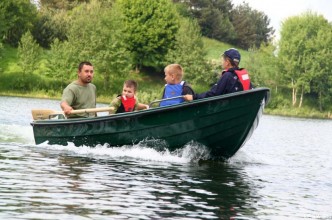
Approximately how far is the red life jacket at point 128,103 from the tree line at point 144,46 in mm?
48313

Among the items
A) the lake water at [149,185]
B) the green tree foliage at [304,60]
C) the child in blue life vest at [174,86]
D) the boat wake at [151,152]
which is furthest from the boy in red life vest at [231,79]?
the green tree foliage at [304,60]

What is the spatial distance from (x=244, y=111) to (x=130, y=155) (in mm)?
2643

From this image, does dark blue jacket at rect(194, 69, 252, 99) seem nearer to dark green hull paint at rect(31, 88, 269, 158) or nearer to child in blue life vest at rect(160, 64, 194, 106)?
dark green hull paint at rect(31, 88, 269, 158)

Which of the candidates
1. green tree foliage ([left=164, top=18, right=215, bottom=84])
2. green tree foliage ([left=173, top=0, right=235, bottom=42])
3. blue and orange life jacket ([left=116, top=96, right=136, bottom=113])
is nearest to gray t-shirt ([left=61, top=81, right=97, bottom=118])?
blue and orange life jacket ([left=116, top=96, right=136, bottom=113])

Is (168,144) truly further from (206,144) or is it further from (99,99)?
(99,99)

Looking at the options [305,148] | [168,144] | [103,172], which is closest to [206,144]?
[168,144]

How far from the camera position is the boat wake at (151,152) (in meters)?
15.5

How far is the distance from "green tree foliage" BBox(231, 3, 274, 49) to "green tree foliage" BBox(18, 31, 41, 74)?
49004 mm

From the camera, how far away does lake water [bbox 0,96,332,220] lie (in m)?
8.91

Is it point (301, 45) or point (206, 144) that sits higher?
point (301, 45)

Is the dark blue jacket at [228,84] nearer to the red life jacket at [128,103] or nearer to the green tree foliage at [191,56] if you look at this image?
the red life jacket at [128,103]

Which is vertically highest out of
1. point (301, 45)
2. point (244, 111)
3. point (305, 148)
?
point (301, 45)

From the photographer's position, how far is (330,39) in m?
87.1

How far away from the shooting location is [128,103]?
1598 cm
